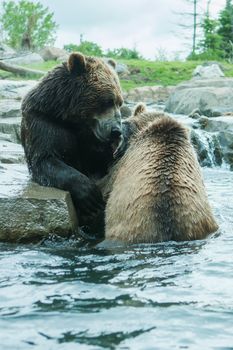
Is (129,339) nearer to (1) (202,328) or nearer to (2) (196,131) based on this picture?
(1) (202,328)

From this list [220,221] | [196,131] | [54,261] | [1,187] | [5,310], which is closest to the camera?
[5,310]

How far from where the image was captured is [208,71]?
31.9 metres

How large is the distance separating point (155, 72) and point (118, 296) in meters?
30.3

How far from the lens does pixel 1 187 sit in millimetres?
6082

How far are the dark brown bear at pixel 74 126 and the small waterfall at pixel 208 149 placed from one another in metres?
7.90

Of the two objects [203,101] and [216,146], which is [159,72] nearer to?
[203,101]

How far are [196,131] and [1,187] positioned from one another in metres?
9.34

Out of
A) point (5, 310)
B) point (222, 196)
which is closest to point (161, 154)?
point (5, 310)

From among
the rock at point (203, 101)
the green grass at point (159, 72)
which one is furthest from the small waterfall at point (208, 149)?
the green grass at point (159, 72)

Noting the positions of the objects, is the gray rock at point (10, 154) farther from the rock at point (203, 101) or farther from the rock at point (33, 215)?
the rock at point (203, 101)

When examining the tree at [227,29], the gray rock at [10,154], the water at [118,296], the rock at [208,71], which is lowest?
the water at [118,296]

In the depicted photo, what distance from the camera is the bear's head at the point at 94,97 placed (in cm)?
629

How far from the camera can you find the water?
345 cm

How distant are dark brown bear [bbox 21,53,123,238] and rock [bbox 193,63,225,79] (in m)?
24.6
